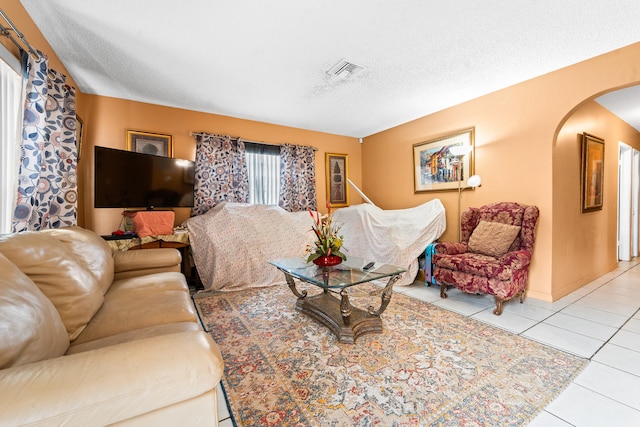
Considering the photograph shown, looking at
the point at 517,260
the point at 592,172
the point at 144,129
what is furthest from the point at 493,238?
the point at 144,129

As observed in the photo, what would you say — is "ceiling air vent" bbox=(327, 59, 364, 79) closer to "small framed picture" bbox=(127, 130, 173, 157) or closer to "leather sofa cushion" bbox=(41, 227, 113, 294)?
"small framed picture" bbox=(127, 130, 173, 157)

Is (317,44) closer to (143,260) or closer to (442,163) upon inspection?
(143,260)

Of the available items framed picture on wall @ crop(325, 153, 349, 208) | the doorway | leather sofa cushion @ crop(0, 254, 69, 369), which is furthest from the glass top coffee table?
the doorway

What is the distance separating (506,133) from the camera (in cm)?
321

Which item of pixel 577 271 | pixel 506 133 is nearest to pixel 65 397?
pixel 506 133

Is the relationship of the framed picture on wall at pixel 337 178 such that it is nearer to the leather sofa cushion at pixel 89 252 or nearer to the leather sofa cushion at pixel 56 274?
the leather sofa cushion at pixel 89 252

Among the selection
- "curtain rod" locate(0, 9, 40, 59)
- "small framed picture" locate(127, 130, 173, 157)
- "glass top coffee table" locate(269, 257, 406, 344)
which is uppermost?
"curtain rod" locate(0, 9, 40, 59)

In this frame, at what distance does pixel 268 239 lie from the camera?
12.0 ft

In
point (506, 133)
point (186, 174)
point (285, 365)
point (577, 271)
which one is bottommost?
point (285, 365)

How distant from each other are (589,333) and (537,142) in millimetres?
1927

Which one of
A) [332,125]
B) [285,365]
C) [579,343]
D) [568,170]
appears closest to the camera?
[285,365]

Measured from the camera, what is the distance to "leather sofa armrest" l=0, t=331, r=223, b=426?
22.9 inches

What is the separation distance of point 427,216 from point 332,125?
2.26 metres

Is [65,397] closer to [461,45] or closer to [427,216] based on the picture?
[461,45]
